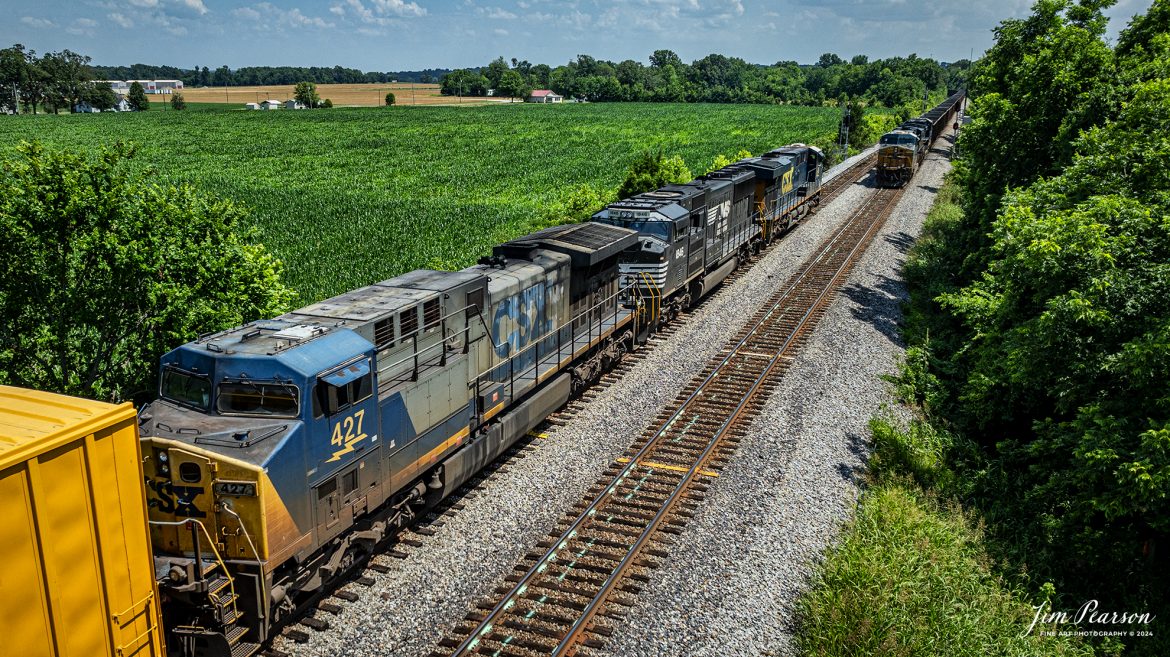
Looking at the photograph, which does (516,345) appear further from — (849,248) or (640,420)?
(849,248)

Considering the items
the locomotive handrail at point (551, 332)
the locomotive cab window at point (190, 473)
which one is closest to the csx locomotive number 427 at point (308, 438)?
the locomotive cab window at point (190, 473)

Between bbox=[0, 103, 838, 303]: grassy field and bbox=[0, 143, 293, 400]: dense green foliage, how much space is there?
136cm

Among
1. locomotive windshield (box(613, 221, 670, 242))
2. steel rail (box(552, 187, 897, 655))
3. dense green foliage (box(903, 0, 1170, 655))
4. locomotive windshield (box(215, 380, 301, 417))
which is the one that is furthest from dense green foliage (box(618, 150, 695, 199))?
locomotive windshield (box(215, 380, 301, 417))

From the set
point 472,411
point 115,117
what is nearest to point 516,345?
point 472,411

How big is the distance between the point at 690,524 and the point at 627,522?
1.00m

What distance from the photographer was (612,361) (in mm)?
18094

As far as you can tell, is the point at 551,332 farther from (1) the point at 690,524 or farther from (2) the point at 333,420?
(2) the point at 333,420

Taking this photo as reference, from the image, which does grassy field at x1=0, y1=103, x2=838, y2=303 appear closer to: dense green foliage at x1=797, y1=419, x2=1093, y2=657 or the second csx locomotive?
the second csx locomotive

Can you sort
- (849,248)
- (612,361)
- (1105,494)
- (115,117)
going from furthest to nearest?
(115,117), (849,248), (612,361), (1105,494)

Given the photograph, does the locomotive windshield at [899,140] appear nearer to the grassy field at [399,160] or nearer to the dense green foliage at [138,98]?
the grassy field at [399,160]

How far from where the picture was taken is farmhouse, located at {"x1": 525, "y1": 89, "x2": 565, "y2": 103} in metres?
162

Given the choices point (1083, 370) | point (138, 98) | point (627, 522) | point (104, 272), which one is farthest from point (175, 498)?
point (138, 98)

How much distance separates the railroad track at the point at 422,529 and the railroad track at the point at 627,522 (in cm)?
169

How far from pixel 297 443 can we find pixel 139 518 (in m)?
2.18
